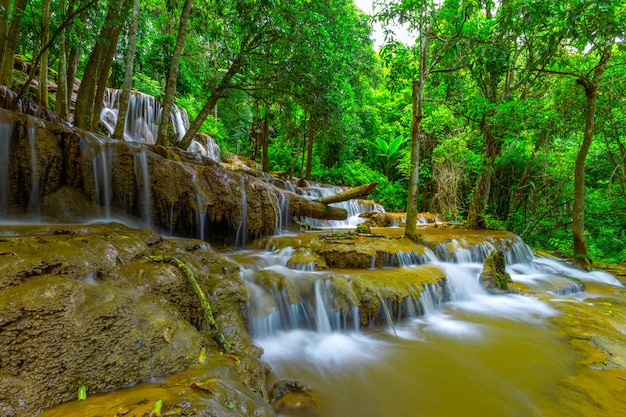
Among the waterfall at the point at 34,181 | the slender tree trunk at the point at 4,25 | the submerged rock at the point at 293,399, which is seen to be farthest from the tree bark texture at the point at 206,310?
the slender tree trunk at the point at 4,25

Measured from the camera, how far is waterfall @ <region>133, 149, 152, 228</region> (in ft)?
17.5

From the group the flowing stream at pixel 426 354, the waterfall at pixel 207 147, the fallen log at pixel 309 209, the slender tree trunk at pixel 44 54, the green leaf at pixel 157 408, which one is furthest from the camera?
the waterfall at pixel 207 147

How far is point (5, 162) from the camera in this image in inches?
172

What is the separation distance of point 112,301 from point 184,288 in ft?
2.36

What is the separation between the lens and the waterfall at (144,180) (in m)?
5.34

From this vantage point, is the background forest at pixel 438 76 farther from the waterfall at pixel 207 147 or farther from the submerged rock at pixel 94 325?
the submerged rock at pixel 94 325

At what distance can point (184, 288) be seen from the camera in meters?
2.94

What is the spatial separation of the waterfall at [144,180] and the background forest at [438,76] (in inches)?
75.6

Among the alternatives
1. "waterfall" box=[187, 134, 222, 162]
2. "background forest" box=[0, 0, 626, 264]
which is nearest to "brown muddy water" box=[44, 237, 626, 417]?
"background forest" box=[0, 0, 626, 264]

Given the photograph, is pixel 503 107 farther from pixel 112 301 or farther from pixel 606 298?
pixel 112 301

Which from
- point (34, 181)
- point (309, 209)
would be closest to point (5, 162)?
point (34, 181)

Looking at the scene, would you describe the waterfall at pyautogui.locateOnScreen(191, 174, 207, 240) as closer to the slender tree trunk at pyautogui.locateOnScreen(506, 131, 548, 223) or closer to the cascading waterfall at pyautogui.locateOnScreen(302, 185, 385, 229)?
the cascading waterfall at pyautogui.locateOnScreen(302, 185, 385, 229)

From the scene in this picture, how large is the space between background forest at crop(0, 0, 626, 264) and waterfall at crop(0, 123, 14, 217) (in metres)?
1.76

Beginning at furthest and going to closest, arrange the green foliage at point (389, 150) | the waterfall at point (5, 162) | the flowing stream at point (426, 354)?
the green foliage at point (389, 150)
the waterfall at point (5, 162)
the flowing stream at point (426, 354)
